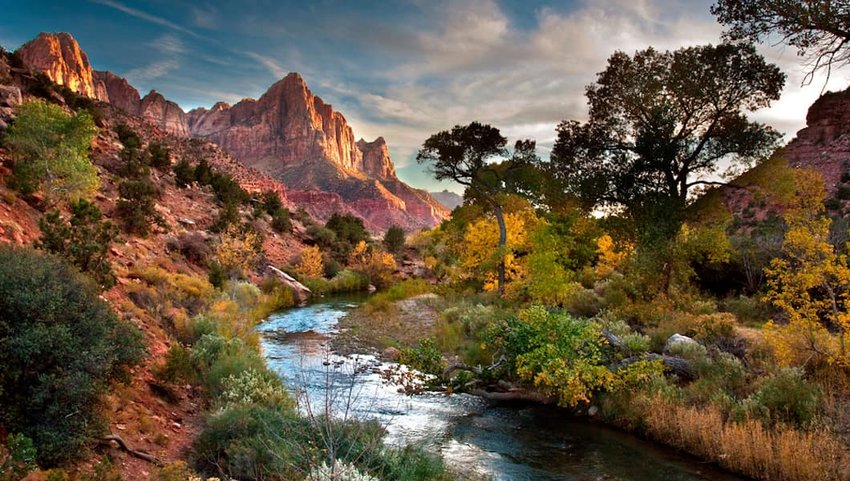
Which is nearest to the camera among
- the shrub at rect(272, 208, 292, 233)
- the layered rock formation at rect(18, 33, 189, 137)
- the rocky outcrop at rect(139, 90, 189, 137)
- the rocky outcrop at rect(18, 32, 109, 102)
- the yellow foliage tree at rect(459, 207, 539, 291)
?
the yellow foliage tree at rect(459, 207, 539, 291)

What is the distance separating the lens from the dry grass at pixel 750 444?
7.63 metres

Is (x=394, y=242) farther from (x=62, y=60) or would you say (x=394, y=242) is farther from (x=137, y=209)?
(x=62, y=60)

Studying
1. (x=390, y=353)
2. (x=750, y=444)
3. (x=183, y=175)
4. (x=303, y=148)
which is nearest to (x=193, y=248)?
(x=183, y=175)

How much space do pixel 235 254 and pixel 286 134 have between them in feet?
500

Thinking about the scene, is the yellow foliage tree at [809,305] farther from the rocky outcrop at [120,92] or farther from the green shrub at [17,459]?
the rocky outcrop at [120,92]

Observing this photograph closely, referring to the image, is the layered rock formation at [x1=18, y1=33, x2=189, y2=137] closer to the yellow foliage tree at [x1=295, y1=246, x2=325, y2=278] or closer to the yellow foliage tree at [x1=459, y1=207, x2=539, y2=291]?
the yellow foliage tree at [x1=295, y1=246, x2=325, y2=278]

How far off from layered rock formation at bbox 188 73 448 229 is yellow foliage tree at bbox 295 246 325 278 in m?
83.7

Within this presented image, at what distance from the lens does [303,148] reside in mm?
169875

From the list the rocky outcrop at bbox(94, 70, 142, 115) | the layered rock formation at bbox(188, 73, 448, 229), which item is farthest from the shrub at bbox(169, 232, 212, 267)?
the rocky outcrop at bbox(94, 70, 142, 115)

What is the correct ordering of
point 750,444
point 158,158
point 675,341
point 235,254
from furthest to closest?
point 158,158 < point 235,254 < point 675,341 < point 750,444

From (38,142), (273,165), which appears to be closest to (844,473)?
(38,142)

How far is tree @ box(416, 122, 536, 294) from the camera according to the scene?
82.4 ft

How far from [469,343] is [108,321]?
11.7 meters

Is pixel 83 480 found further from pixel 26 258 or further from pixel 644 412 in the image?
pixel 644 412
